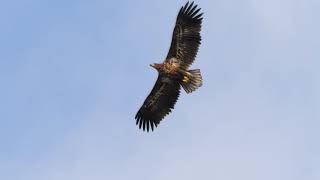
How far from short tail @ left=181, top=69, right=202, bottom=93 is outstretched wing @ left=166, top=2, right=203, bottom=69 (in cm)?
51

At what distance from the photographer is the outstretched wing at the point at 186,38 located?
2884 centimetres

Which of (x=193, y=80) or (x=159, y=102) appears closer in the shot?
Answer: (x=193, y=80)

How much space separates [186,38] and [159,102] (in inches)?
107

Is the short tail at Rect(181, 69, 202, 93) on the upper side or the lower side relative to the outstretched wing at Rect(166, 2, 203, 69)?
lower

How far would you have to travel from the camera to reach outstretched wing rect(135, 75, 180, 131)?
29.5m

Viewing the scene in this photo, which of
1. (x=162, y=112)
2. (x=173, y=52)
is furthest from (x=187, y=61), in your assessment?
(x=162, y=112)

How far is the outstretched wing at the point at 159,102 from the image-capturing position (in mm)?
29484

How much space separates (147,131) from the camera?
30.6m

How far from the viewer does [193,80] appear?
28375 millimetres

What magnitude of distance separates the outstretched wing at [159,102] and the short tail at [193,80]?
2.40ft

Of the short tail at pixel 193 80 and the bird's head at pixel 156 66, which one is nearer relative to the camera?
the short tail at pixel 193 80

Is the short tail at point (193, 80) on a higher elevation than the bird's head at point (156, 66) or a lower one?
lower

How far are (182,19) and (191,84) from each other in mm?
2314

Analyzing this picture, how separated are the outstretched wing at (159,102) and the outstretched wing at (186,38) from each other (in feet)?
2.89
